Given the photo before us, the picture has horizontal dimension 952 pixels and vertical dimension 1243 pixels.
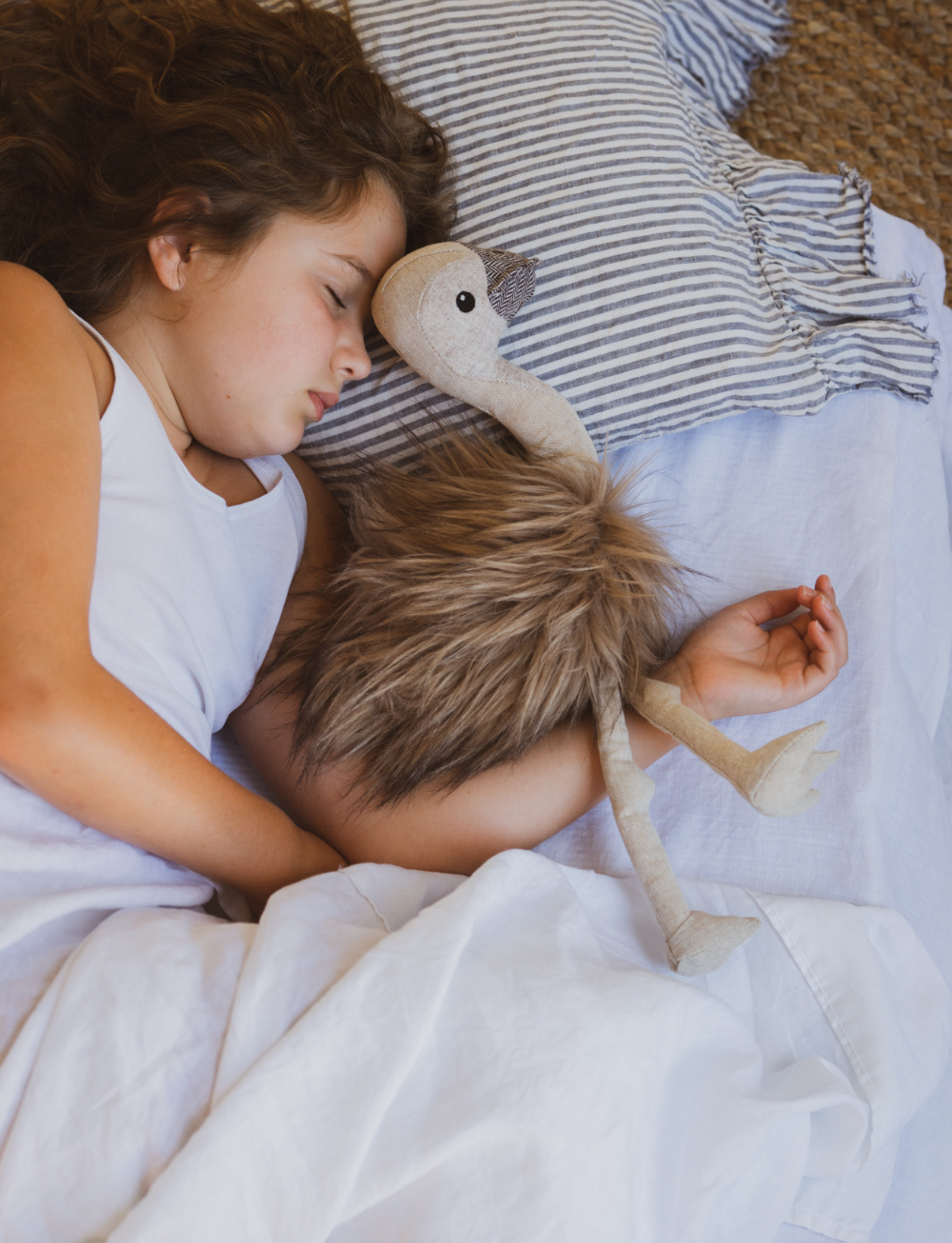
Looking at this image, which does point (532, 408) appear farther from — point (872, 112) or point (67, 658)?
point (872, 112)

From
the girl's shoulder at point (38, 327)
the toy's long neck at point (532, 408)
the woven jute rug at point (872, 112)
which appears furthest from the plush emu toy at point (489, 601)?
the woven jute rug at point (872, 112)

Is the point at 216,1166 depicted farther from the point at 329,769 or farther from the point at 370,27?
the point at 370,27

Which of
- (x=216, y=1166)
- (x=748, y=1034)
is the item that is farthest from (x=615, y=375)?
(x=216, y=1166)

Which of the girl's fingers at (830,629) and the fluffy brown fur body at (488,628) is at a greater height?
the girl's fingers at (830,629)

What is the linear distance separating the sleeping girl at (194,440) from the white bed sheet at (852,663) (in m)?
0.05

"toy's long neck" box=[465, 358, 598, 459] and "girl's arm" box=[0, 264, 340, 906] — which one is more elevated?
"toy's long neck" box=[465, 358, 598, 459]

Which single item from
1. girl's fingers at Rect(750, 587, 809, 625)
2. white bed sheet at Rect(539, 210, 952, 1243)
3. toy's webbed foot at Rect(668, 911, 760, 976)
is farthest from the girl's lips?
toy's webbed foot at Rect(668, 911, 760, 976)

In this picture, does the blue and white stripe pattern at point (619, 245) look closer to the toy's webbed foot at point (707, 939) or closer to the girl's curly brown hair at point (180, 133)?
the girl's curly brown hair at point (180, 133)

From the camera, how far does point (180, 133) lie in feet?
2.74

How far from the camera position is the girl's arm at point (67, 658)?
2.13ft

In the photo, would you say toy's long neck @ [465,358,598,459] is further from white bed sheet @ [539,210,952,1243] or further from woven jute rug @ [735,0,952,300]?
woven jute rug @ [735,0,952,300]

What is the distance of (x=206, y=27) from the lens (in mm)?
861

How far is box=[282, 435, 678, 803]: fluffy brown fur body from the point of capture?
793mm

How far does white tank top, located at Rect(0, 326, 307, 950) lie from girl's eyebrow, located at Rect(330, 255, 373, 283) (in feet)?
0.71
